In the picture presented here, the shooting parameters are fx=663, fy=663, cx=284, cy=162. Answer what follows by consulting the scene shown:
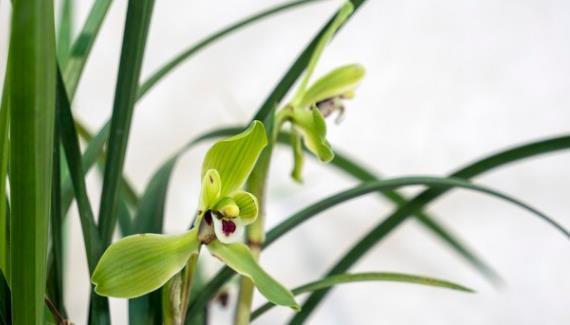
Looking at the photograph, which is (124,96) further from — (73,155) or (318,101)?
(318,101)

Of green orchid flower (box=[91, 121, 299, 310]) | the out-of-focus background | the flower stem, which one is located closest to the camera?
green orchid flower (box=[91, 121, 299, 310])

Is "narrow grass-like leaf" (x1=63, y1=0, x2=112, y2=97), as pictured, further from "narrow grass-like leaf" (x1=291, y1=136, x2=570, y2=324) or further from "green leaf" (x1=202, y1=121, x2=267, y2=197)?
"narrow grass-like leaf" (x1=291, y1=136, x2=570, y2=324)

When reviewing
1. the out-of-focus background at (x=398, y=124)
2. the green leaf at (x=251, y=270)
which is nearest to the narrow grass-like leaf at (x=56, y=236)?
the green leaf at (x=251, y=270)

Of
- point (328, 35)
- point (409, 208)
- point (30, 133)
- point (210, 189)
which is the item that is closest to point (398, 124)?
point (409, 208)

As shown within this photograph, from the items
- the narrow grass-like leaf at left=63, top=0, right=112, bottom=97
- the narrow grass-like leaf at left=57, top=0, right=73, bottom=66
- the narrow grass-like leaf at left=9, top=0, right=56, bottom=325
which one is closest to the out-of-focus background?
the narrow grass-like leaf at left=57, top=0, right=73, bottom=66

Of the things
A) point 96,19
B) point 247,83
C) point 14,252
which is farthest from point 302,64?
point 247,83

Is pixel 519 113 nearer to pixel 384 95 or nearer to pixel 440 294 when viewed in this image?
pixel 384 95
